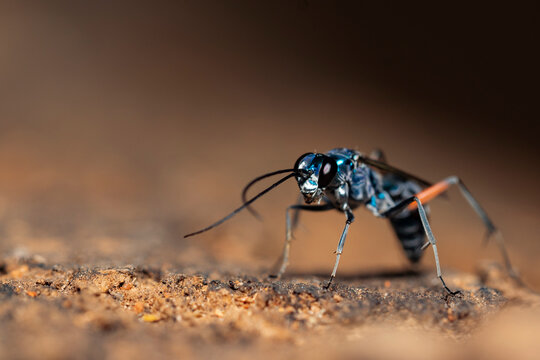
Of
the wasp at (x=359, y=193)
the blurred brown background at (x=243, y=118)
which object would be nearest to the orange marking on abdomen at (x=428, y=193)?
the wasp at (x=359, y=193)

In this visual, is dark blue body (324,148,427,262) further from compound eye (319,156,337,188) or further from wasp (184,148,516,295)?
compound eye (319,156,337,188)

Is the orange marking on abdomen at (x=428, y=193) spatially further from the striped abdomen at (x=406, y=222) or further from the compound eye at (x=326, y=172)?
the compound eye at (x=326, y=172)

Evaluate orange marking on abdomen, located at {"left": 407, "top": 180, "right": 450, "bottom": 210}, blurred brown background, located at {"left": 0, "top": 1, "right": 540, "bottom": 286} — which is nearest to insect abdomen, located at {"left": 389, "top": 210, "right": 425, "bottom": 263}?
orange marking on abdomen, located at {"left": 407, "top": 180, "right": 450, "bottom": 210}

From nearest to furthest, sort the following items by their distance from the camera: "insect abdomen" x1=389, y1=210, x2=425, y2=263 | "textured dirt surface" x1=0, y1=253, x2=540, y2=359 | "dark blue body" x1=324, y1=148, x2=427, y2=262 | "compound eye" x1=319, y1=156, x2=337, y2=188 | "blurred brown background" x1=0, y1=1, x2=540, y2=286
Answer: "textured dirt surface" x1=0, y1=253, x2=540, y2=359 → "compound eye" x1=319, y1=156, x2=337, y2=188 → "dark blue body" x1=324, y1=148, x2=427, y2=262 → "insect abdomen" x1=389, y1=210, x2=425, y2=263 → "blurred brown background" x1=0, y1=1, x2=540, y2=286

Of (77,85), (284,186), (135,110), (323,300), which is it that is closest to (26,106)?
(77,85)

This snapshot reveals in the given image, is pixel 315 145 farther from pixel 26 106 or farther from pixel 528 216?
pixel 26 106

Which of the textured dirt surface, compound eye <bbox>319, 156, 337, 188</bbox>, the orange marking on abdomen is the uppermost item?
compound eye <bbox>319, 156, 337, 188</bbox>
